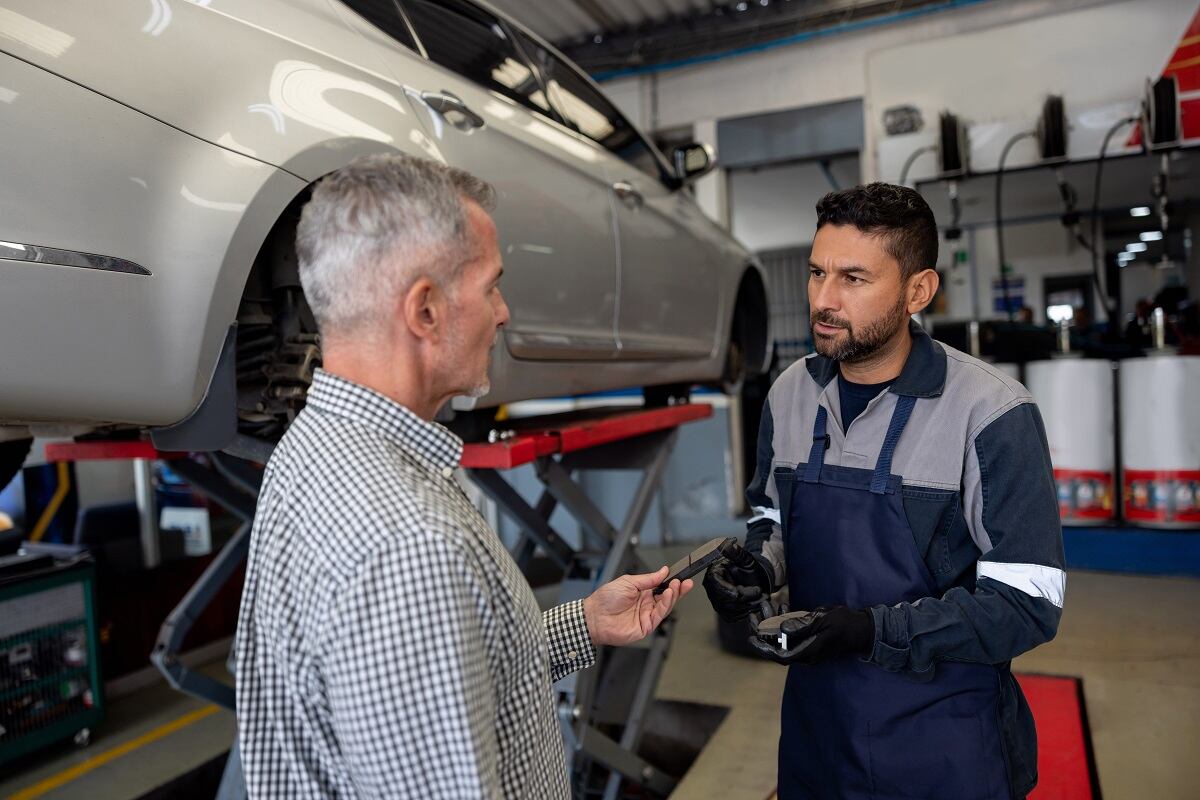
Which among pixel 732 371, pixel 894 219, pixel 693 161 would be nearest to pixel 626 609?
pixel 894 219

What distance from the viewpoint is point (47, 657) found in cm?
310

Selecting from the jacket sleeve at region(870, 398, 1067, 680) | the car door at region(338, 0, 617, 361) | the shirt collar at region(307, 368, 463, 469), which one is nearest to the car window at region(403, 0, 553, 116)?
the car door at region(338, 0, 617, 361)

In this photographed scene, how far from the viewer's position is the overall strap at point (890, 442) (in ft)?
4.30

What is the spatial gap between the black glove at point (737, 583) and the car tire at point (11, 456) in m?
1.65

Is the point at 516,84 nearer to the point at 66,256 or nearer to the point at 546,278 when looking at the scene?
the point at 546,278

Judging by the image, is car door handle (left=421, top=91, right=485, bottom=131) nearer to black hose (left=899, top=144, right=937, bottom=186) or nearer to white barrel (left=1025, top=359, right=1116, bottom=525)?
white barrel (left=1025, top=359, right=1116, bottom=525)

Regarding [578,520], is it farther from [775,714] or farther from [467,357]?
[467,357]

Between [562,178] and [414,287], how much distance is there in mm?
1569

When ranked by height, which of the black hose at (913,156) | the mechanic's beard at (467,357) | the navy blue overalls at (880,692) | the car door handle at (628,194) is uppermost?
the black hose at (913,156)

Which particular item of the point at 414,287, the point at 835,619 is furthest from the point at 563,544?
the point at 414,287

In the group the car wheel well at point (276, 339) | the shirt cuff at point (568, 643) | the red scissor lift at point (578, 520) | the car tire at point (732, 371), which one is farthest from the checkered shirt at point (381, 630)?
the car tire at point (732, 371)

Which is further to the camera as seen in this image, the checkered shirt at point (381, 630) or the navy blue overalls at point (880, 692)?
the navy blue overalls at point (880, 692)

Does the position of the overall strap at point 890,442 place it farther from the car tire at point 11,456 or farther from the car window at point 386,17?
the car tire at point 11,456

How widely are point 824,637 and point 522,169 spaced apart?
1405mm
